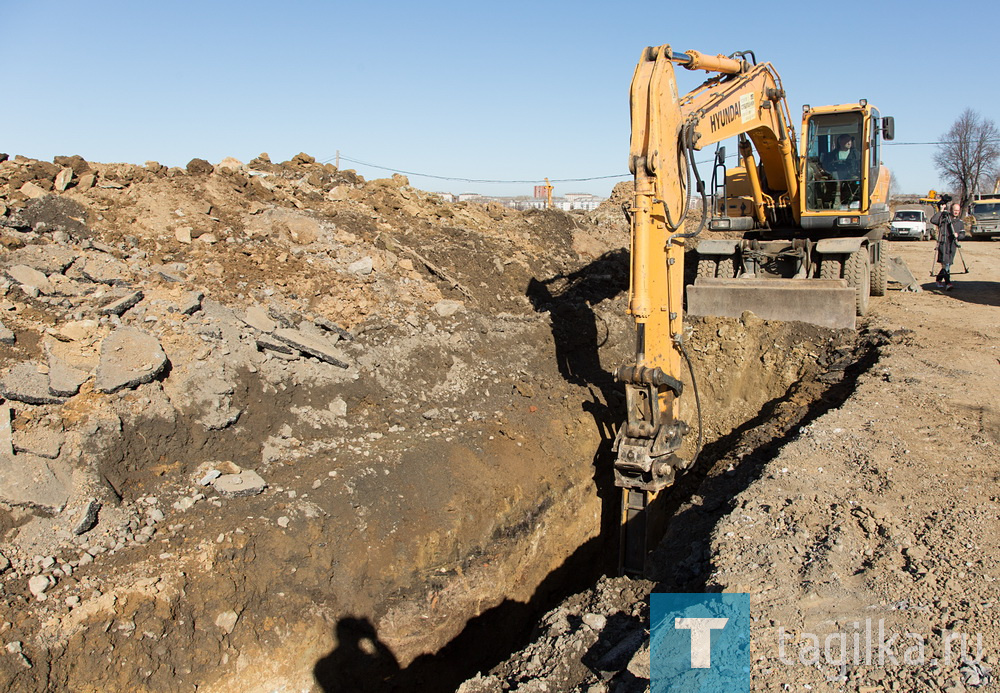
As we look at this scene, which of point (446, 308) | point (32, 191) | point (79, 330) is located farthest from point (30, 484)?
point (446, 308)

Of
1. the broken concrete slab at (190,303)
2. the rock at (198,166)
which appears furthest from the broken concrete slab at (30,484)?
the rock at (198,166)

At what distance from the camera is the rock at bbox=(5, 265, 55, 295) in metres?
6.26

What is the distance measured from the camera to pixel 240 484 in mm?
5422

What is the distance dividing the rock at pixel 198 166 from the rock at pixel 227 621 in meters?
6.47

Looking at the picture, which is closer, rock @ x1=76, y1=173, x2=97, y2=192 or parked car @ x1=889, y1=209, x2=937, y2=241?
rock @ x1=76, y1=173, x2=97, y2=192

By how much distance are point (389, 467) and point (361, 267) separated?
313 cm

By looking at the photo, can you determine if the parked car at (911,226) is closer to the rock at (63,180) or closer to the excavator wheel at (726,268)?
the excavator wheel at (726,268)

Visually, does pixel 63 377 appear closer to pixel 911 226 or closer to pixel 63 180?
pixel 63 180

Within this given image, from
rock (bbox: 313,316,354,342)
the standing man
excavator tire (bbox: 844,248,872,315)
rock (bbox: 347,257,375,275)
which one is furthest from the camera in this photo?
the standing man

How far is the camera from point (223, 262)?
756cm

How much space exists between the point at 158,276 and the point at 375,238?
2887mm

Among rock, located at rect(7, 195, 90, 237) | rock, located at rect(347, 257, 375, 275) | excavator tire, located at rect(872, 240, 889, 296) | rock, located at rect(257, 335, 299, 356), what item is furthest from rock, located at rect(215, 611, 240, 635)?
excavator tire, located at rect(872, 240, 889, 296)

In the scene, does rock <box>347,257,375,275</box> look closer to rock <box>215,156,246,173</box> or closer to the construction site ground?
the construction site ground

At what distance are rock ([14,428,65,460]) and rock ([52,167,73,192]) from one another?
4.23 m
